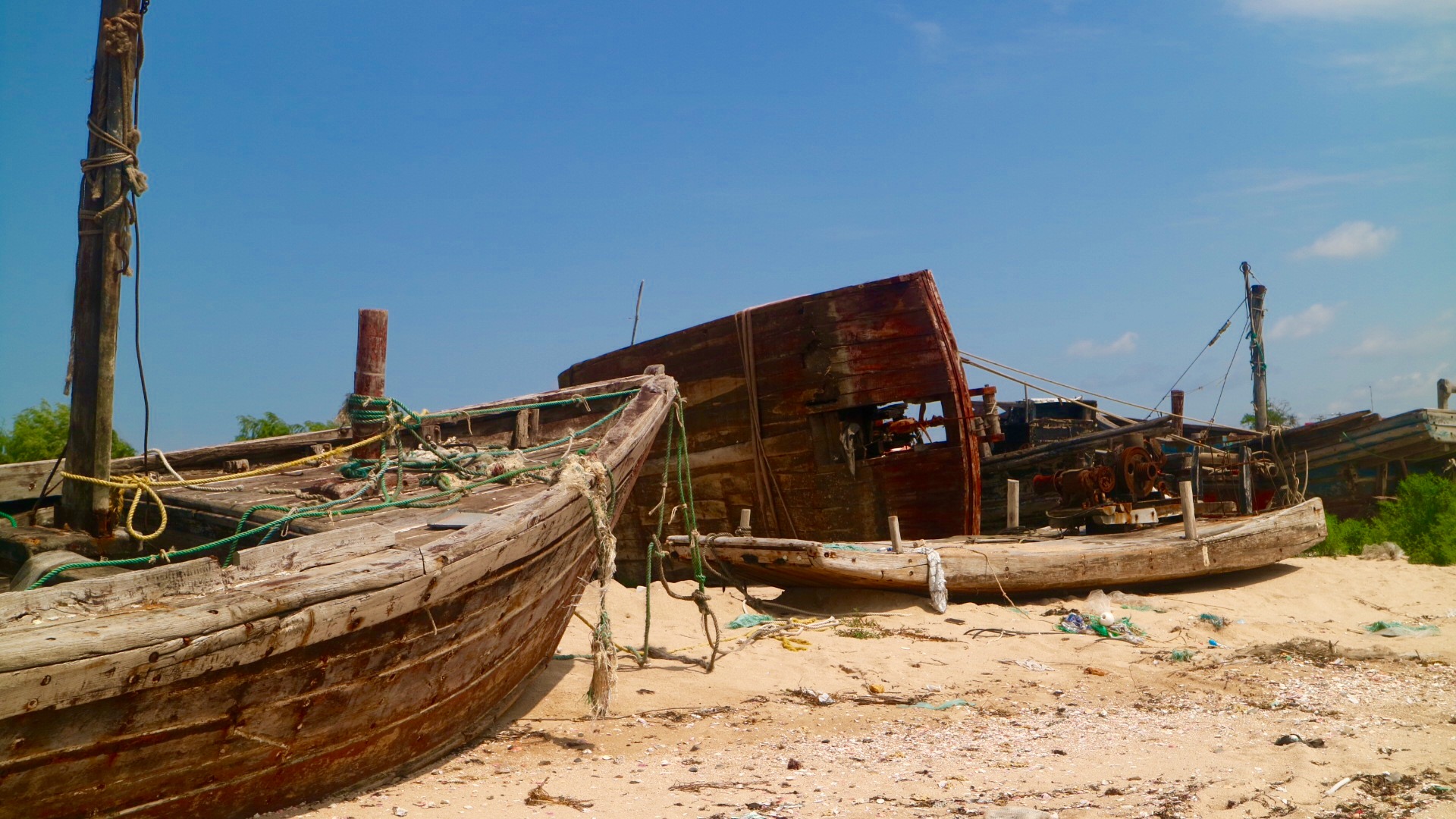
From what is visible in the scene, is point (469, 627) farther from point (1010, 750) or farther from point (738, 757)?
point (1010, 750)

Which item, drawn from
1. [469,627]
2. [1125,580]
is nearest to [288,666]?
[469,627]

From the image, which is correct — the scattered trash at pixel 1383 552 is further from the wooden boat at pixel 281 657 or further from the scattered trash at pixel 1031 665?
the wooden boat at pixel 281 657

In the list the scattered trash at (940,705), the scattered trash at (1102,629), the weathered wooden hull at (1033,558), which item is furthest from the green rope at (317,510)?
the scattered trash at (1102,629)

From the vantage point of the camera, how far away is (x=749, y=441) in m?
9.88

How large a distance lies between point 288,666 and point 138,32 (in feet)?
10.8

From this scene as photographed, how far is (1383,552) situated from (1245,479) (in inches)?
145

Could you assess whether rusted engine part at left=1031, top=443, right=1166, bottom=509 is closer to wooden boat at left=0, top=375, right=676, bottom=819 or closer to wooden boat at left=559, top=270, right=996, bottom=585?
wooden boat at left=559, top=270, right=996, bottom=585

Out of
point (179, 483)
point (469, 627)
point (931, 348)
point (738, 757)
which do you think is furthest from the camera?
point (931, 348)

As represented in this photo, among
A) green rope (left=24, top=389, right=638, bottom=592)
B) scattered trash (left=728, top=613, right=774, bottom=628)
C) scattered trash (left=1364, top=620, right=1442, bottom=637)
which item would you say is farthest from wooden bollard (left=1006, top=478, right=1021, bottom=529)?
green rope (left=24, top=389, right=638, bottom=592)

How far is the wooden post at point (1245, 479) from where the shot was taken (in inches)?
550

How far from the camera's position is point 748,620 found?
6.64m

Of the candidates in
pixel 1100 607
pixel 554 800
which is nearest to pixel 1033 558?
pixel 1100 607

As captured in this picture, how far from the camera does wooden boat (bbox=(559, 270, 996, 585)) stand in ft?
29.4

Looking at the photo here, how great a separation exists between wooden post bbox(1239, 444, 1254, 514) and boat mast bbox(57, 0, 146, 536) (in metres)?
13.5
